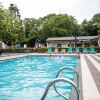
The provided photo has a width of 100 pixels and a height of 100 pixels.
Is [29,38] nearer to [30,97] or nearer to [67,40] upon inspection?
[67,40]

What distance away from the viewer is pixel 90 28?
60.6 m

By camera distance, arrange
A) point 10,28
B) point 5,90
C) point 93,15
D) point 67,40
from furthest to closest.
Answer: point 93,15 < point 67,40 < point 10,28 < point 5,90

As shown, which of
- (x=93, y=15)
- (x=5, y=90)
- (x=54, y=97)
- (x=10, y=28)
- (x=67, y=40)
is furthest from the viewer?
(x=93, y=15)

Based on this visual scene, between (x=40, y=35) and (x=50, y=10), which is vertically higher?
(x=50, y=10)

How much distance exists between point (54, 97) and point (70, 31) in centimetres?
5324

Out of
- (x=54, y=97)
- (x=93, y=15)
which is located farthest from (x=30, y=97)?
(x=93, y=15)

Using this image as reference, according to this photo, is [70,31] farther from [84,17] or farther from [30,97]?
[30,97]

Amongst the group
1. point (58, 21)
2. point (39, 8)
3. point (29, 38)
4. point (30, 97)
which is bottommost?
point (30, 97)

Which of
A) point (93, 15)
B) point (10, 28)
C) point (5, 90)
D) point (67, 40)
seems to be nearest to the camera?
point (5, 90)

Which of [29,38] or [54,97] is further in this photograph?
[29,38]

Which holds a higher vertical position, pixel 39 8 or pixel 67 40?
pixel 39 8

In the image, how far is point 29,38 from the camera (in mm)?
58875

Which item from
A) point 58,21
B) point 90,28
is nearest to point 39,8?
point 58,21

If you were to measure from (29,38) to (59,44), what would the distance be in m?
9.50
